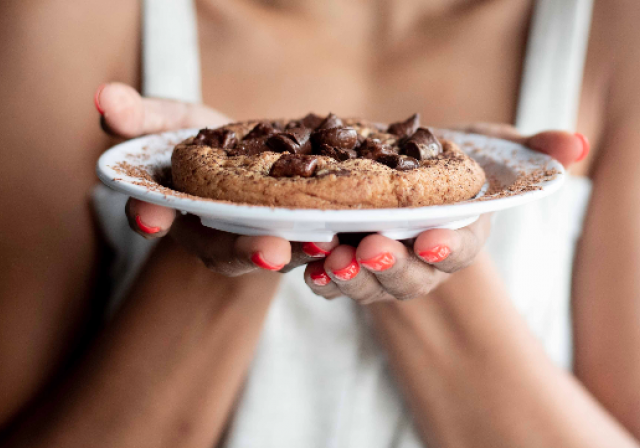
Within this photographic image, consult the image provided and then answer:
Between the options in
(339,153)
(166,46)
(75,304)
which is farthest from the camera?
(166,46)

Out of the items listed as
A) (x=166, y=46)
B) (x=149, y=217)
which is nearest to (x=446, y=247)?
(x=149, y=217)

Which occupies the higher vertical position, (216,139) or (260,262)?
(216,139)

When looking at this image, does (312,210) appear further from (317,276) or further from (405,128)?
(405,128)

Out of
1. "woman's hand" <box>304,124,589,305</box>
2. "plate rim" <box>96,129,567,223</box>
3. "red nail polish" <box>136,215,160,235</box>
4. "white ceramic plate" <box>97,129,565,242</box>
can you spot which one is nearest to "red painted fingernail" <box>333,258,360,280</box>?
"woman's hand" <box>304,124,589,305</box>

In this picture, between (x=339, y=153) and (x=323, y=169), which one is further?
(x=339, y=153)

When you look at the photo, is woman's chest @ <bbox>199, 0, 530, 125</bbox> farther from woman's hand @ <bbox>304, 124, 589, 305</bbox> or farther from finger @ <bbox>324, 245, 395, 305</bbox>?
finger @ <bbox>324, 245, 395, 305</bbox>

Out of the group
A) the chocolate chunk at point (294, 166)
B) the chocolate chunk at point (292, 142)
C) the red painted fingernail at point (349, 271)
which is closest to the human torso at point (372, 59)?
the chocolate chunk at point (292, 142)

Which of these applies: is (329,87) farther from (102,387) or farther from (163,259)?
(102,387)

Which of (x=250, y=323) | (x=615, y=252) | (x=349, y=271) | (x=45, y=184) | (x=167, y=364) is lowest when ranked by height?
(x=167, y=364)
